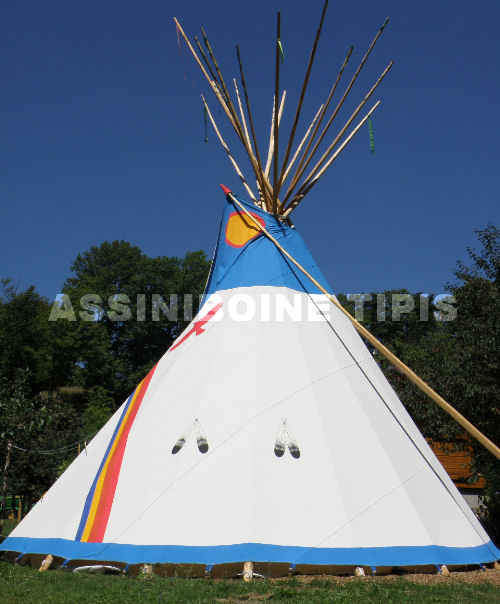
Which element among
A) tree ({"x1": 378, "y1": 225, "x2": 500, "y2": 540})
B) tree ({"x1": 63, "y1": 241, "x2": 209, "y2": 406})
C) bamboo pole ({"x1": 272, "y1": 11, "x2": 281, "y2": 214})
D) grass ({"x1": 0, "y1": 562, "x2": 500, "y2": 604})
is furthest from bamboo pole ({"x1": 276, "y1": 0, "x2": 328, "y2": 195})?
tree ({"x1": 63, "y1": 241, "x2": 209, "y2": 406})

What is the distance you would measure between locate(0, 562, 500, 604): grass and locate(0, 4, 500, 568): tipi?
0.76 ft

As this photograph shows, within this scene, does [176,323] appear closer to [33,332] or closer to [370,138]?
[33,332]

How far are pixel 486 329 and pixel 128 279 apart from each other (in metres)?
29.9

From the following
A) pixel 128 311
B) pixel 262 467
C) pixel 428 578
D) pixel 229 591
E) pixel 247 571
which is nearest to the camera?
pixel 229 591

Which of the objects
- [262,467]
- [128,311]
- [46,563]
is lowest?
[46,563]

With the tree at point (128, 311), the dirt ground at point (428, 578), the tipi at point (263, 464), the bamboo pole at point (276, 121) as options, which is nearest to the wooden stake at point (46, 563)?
the tipi at point (263, 464)

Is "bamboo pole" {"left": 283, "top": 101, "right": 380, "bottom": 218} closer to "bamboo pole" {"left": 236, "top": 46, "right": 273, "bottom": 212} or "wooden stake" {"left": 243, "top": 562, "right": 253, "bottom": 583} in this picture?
"bamboo pole" {"left": 236, "top": 46, "right": 273, "bottom": 212}

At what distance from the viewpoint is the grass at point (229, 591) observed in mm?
4594

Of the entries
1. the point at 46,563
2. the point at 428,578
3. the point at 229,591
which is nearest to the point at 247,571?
the point at 229,591

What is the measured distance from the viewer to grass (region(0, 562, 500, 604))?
459 centimetres

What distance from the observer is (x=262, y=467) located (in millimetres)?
5770

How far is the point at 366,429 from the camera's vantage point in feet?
20.5

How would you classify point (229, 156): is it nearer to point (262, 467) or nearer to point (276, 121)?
point (276, 121)

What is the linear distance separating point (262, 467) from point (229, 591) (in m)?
1.20
